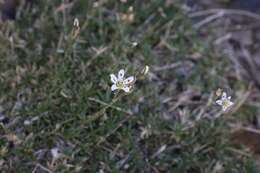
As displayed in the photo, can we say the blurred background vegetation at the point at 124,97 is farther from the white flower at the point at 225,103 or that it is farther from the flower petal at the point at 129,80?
the white flower at the point at 225,103

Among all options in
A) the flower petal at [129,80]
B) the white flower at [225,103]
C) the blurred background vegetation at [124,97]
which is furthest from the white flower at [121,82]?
the white flower at [225,103]

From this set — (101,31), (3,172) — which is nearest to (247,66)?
(101,31)

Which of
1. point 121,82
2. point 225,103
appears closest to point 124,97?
point 121,82

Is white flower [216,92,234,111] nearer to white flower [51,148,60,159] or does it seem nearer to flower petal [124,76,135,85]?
flower petal [124,76,135,85]

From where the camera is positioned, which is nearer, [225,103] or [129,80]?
[129,80]

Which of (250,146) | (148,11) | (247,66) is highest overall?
(148,11)

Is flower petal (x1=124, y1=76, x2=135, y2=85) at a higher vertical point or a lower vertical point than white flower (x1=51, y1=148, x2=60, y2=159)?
higher

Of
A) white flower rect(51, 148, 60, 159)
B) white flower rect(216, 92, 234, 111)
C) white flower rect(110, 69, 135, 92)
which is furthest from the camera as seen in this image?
white flower rect(51, 148, 60, 159)

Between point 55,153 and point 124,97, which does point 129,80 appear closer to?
point 124,97

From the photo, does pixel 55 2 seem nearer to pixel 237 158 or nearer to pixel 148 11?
pixel 148 11

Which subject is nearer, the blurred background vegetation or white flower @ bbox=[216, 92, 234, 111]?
white flower @ bbox=[216, 92, 234, 111]

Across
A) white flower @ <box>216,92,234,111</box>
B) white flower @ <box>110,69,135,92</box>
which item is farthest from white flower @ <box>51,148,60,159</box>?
white flower @ <box>216,92,234,111</box>
